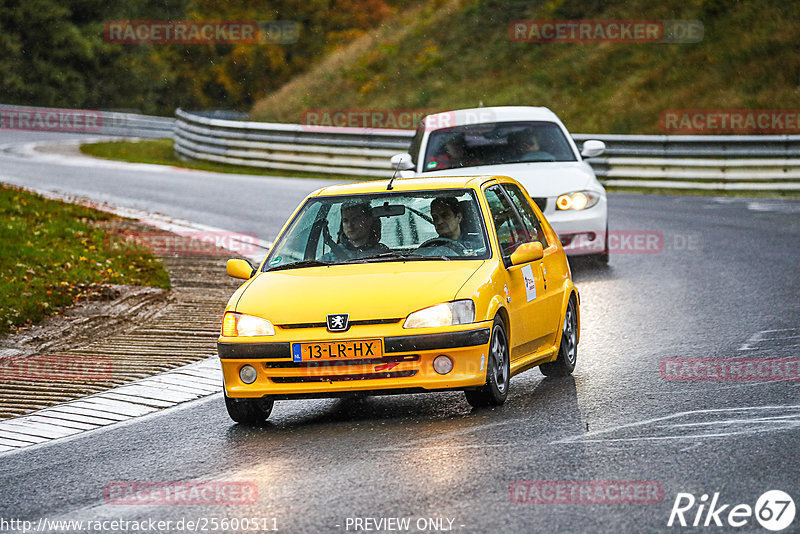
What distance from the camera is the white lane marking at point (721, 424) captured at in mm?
7328

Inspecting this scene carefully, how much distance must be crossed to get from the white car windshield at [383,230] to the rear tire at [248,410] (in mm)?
971

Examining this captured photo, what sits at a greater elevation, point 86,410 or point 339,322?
point 339,322

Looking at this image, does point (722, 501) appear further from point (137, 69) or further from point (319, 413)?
point (137, 69)

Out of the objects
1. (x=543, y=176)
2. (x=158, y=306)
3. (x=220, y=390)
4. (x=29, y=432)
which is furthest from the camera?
(x=543, y=176)

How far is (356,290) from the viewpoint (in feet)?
26.8

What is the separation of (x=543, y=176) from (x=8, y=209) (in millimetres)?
6700

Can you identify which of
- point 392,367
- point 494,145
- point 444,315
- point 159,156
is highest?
point 444,315

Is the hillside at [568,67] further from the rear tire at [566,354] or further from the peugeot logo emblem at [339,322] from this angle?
the peugeot logo emblem at [339,322]

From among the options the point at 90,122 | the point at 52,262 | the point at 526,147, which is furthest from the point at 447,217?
the point at 90,122

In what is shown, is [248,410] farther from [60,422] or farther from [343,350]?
[60,422]

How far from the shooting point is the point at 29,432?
8.65 m

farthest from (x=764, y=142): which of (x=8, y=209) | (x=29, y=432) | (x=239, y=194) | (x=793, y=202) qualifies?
(x=29, y=432)

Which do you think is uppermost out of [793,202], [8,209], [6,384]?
[6,384]

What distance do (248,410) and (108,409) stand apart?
1.36 meters
